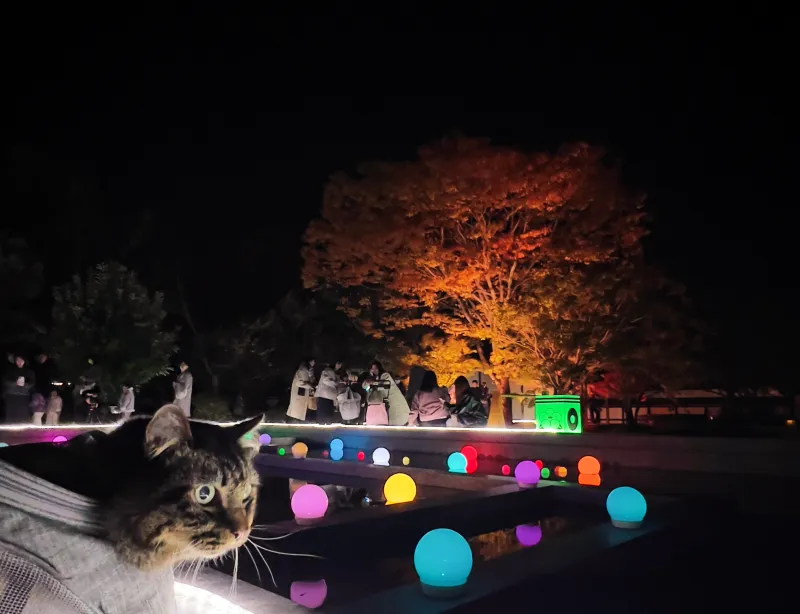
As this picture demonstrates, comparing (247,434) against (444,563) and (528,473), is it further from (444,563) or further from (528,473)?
(528,473)

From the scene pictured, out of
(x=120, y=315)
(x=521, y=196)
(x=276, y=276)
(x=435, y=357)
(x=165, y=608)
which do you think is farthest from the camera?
(x=276, y=276)

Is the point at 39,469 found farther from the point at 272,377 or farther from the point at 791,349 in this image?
the point at 791,349

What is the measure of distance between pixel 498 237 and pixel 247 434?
13214mm

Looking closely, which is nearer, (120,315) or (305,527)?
(305,527)

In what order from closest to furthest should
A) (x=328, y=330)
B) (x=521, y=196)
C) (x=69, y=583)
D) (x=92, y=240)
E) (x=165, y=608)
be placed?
(x=69, y=583), (x=165, y=608), (x=521, y=196), (x=92, y=240), (x=328, y=330)

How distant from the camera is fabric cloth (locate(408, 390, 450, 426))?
543 inches

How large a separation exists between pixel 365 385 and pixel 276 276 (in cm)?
998

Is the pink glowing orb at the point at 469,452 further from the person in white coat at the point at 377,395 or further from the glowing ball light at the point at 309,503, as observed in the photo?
the glowing ball light at the point at 309,503

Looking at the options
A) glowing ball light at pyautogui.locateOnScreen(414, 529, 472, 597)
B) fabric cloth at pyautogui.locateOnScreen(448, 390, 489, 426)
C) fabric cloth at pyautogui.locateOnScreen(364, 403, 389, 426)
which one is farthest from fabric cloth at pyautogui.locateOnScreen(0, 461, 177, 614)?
fabric cloth at pyautogui.locateOnScreen(364, 403, 389, 426)

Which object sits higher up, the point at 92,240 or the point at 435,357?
the point at 92,240

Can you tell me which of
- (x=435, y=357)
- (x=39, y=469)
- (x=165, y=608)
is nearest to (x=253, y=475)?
(x=165, y=608)

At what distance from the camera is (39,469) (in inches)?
68.5

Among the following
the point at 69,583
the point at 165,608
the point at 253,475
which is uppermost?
the point at 253,475

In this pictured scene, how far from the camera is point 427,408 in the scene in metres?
13.8
